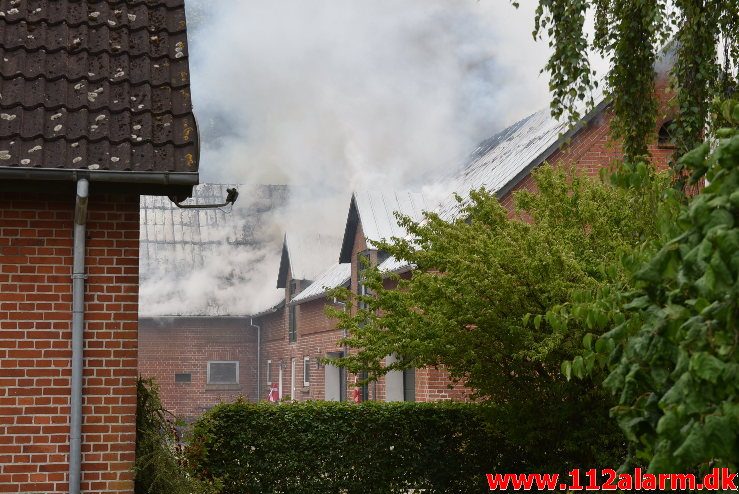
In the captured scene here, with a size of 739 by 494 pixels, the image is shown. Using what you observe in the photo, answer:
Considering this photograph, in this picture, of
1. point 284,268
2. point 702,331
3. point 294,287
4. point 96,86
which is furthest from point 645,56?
point 284,268

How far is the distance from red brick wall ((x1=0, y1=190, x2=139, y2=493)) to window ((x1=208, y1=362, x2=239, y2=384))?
35.2m

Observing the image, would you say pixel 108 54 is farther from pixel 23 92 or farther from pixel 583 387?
pixel 583 387

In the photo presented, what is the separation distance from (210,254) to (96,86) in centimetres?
3787

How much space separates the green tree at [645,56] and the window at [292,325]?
2828 cm

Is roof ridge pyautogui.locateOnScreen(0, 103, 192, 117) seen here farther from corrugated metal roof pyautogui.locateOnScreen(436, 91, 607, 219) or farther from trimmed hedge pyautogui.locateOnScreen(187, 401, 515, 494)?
corrugated metal roof pyautogui.locateOnScreen(436, 91, 607, 219)

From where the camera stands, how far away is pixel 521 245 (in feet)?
34.2

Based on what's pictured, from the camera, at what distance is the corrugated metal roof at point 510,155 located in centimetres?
2028

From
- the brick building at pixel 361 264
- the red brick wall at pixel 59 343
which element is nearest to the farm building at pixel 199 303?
the brick building at pixel 361 264

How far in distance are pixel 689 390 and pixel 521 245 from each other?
7.36m

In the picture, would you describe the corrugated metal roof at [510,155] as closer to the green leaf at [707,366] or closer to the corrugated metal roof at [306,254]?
the corrugated metal roof at [306,254]

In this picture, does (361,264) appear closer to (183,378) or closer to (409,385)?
(409,385)

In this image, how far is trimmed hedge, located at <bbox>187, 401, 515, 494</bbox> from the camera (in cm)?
1304

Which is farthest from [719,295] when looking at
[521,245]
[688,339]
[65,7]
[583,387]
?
[583,387]

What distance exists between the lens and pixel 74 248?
288 inches
